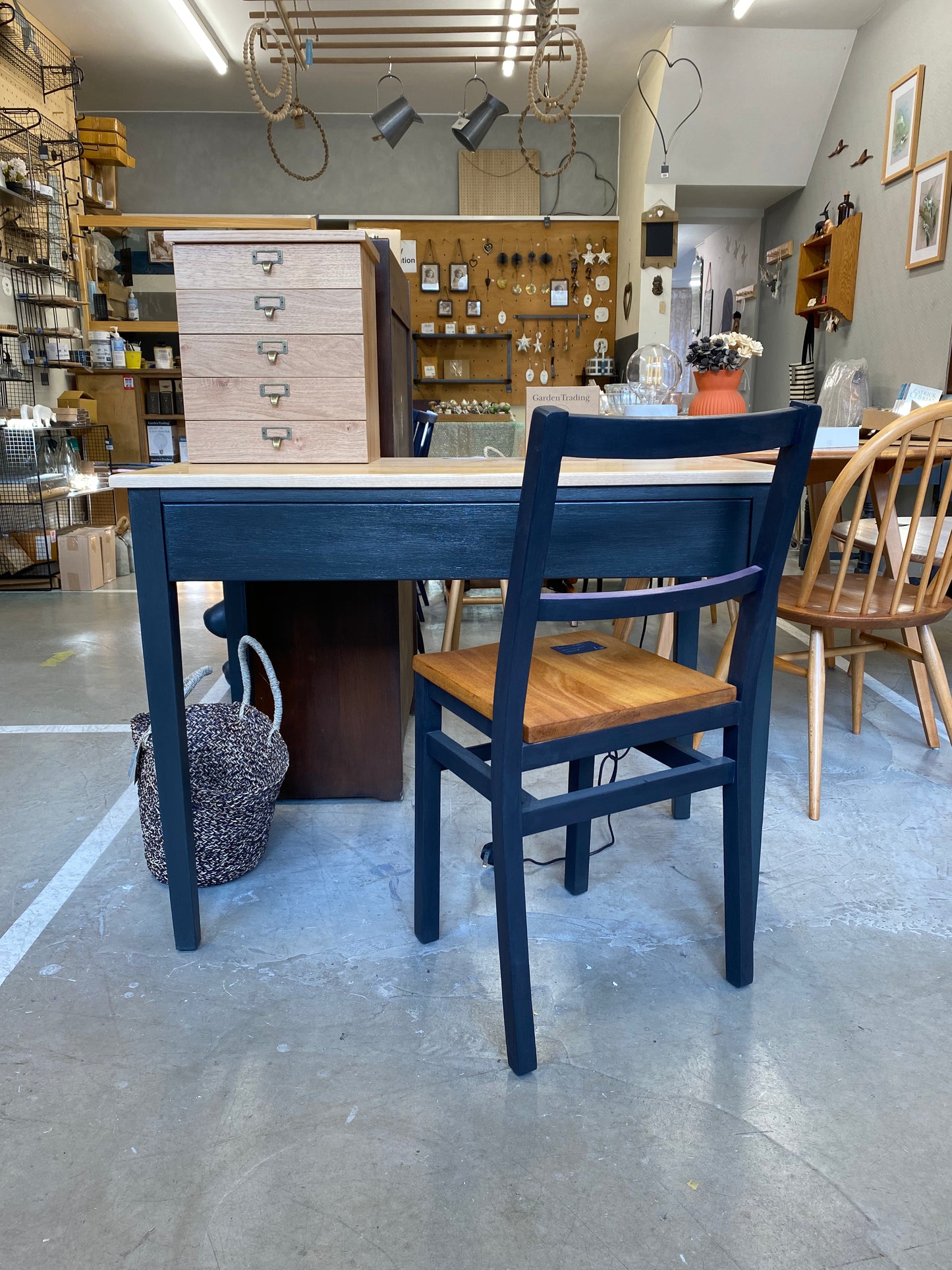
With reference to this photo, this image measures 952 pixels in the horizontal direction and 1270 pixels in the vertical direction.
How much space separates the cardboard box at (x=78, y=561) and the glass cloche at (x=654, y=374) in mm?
3210

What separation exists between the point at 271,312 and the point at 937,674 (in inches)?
72.8

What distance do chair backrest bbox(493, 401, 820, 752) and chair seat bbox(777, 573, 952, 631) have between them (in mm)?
767

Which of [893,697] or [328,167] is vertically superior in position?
[328,167]

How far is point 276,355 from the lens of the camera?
1473 mm

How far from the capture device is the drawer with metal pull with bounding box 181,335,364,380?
1468 millimetres

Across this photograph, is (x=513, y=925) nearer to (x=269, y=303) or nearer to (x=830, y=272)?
(x=269, y=303)

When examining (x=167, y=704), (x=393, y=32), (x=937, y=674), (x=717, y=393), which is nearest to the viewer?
(x=167, y=704)

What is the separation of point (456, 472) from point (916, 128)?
212 inches

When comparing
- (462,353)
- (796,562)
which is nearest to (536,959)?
(796,562)

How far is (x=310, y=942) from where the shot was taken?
154 centimetres

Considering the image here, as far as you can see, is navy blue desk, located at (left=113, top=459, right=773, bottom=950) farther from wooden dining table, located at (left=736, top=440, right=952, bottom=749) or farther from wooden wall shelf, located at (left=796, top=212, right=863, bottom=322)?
wooden wall shelf, located at (left=796, top=212, right=863, bottom=322)

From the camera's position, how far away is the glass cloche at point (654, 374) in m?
3.09

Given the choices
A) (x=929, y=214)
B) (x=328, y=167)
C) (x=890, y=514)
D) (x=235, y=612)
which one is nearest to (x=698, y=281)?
(x=328, y=167)

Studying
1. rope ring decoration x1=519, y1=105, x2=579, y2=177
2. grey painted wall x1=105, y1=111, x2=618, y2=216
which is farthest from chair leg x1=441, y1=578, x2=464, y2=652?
grey painted wall x1=105, y1=111, x2=618, y2=216
